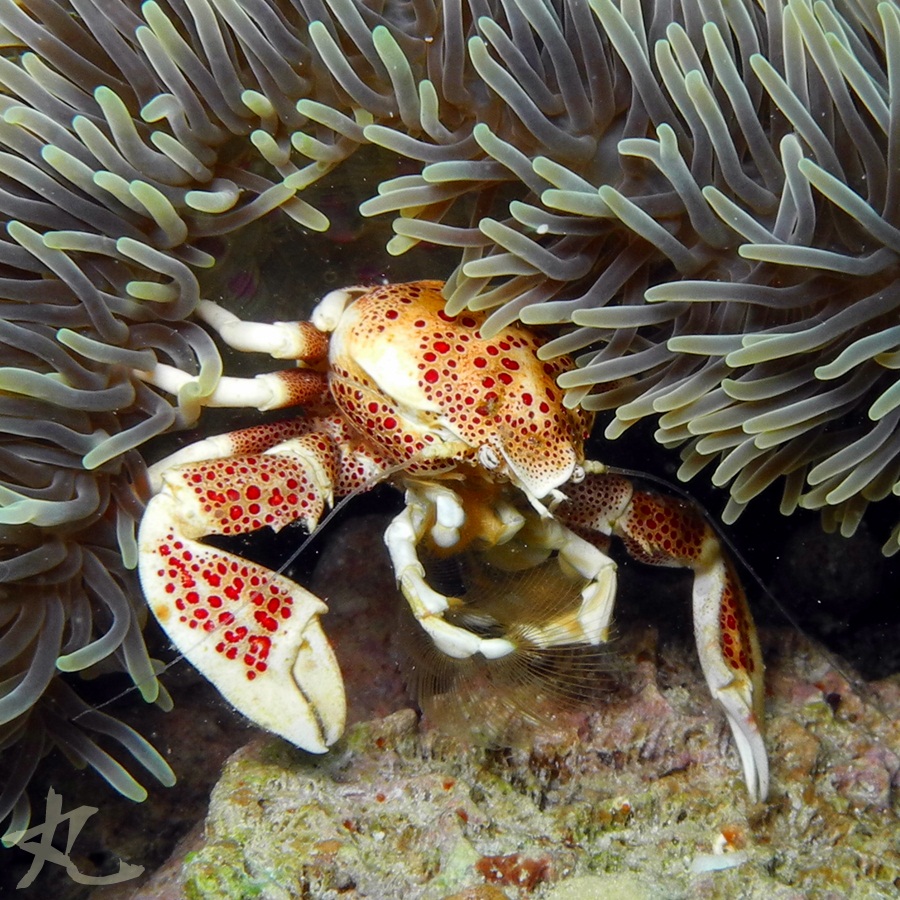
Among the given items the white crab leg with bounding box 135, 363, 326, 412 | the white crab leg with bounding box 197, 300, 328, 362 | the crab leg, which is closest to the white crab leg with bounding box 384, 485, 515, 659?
the crab leg

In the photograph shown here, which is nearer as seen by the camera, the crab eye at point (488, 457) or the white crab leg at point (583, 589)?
the crab eye at point (488, 457)

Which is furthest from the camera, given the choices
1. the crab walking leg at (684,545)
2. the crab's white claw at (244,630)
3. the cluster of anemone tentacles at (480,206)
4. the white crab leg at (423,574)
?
the crab walking leg at (684,545)

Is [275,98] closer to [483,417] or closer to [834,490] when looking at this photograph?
[483,417]

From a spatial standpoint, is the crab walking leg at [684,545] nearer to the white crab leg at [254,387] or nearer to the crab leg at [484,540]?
the crab leg at [484,540]

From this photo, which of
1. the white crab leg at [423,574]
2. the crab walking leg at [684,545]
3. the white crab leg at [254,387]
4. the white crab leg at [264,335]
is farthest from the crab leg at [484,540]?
the white crab leg at [264,335]

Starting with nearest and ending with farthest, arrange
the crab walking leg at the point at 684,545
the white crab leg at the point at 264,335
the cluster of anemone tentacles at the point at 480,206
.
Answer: the cluster of anemone tentacles at the point at 480,206 < the white crab leg at the point at 264,335 < the crab walking leg at the point at 684,545

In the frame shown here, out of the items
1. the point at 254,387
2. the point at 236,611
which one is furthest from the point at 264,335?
the point at 236,611

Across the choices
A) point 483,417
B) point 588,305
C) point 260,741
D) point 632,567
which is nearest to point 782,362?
point 588,305
